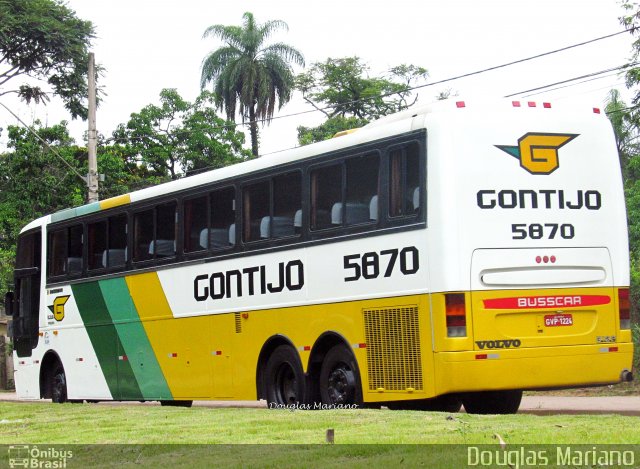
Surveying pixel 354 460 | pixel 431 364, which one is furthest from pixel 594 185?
pixel 354 460

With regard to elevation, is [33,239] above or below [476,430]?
above

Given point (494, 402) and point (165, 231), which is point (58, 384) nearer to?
point (165, 231)

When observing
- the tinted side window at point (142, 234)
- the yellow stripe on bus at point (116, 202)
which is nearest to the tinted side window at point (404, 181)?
the tinted side window at point (142, 234)

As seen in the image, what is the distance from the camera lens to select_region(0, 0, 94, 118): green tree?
3997cm

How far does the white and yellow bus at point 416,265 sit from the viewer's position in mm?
13508

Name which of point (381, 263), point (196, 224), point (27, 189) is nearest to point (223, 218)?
point (196, 224)

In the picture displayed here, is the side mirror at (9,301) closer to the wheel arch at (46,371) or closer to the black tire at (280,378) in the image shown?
the wheel arch at (46,371)

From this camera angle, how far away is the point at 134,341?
1989cm

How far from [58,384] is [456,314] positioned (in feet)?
36.8

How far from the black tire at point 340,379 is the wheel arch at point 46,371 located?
8666 mm

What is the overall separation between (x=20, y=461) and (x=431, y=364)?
184 inches

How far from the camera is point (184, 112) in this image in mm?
53938

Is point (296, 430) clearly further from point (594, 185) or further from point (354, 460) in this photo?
point (594, 185)

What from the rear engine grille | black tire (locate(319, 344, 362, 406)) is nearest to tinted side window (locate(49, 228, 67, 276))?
black tire (locate(319, 344, 362, 406))
